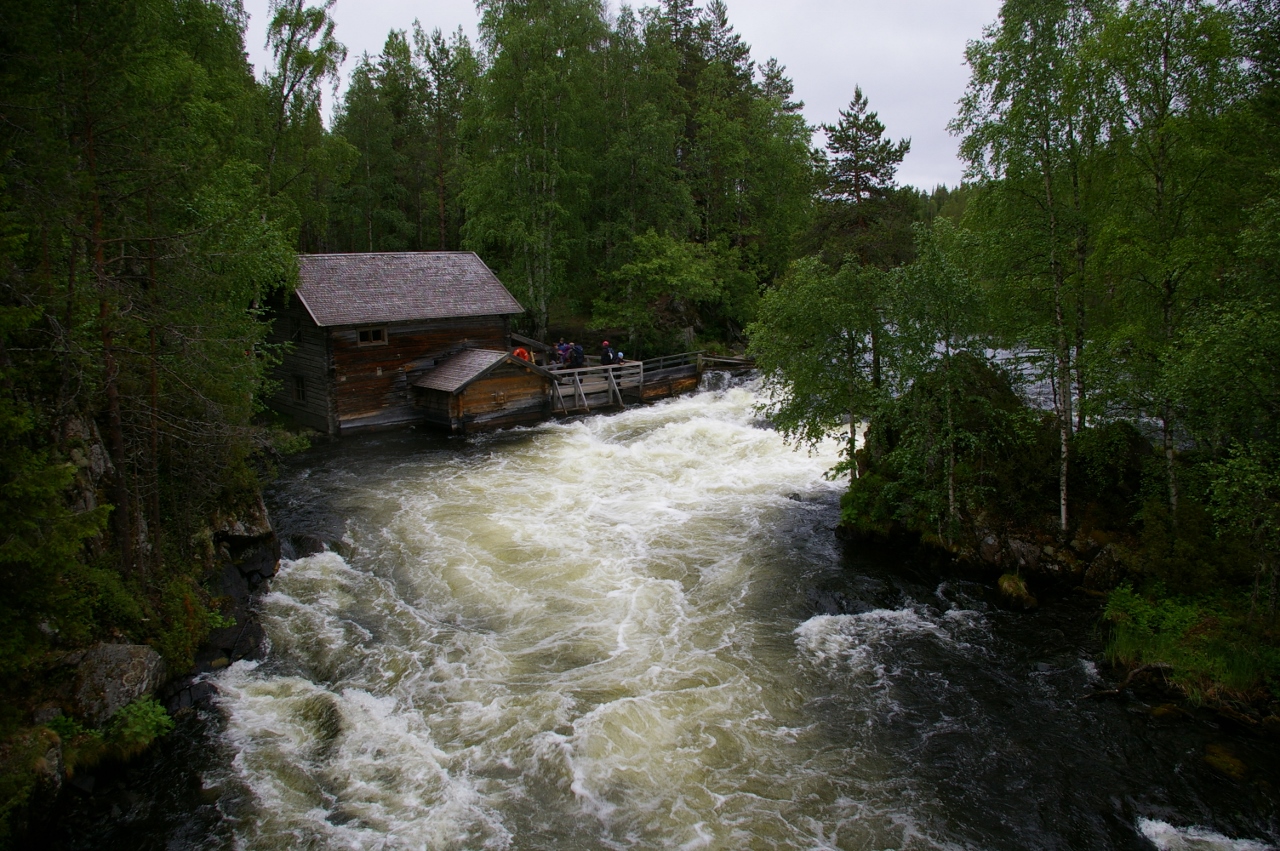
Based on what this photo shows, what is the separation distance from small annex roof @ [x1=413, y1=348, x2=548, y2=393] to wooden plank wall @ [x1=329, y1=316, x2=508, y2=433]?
46 cm

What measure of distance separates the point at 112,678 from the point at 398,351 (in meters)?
16.3

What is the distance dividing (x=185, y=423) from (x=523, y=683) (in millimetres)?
6380

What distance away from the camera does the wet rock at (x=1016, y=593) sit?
40.5 ft

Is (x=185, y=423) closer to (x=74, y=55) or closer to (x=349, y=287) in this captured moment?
(x=74, y=55)

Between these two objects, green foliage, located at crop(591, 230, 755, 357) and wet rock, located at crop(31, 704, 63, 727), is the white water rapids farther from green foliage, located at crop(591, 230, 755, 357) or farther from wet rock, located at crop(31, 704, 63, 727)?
green foliage, located at crop(591, 230, 755, 357)

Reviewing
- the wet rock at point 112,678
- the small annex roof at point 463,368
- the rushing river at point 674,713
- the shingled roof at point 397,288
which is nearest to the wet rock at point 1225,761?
the rushing river at point 674,713

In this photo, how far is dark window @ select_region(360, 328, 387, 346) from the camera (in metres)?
23.1

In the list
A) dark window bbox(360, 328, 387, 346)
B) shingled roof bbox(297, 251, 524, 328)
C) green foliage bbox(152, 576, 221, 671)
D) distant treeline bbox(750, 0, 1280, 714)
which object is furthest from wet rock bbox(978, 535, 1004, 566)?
dark window bbox(360, 328, 387, 346)

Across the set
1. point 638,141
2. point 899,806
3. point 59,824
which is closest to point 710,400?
point 638,141

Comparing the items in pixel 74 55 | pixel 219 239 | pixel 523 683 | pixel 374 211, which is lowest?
pixel 523 683

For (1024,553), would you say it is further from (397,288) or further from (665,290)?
(665,290)

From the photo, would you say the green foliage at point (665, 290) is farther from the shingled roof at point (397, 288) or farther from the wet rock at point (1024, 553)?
the wet rock at point (1024, 553)

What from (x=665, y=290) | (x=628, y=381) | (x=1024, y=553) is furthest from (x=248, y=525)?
(x=665, y=290)

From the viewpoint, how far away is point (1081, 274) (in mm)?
11938
